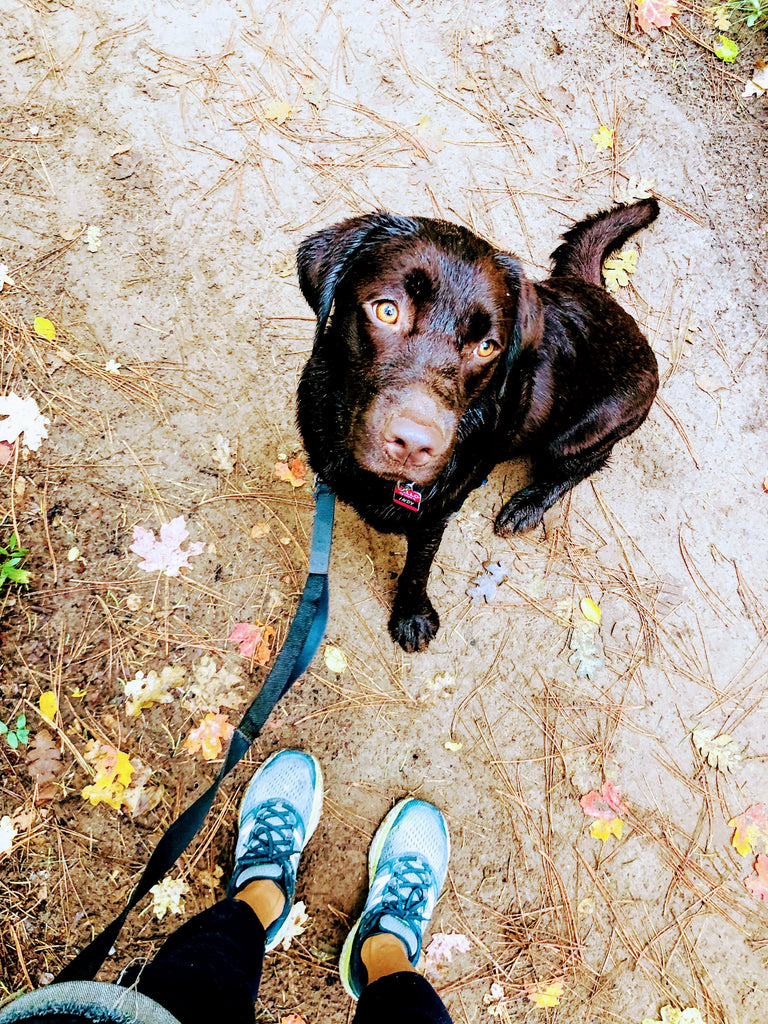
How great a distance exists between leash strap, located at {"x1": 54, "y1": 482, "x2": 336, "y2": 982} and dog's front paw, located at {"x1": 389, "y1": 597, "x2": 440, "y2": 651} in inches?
→ 24.1

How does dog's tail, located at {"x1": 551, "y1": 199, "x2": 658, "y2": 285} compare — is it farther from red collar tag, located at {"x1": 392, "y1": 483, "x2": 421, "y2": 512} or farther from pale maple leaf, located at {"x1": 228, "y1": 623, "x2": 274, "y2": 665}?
pale maple leaf, located at {"x1": 228, "y1": 623, "x2": 274, "y2": 665}

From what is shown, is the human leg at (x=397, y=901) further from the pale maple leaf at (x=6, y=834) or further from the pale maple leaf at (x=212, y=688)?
the pale maple leaf at (x=6, y=834)

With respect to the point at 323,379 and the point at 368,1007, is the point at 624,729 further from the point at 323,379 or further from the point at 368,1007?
the point at 323,379

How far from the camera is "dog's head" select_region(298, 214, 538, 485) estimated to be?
70.3 inches

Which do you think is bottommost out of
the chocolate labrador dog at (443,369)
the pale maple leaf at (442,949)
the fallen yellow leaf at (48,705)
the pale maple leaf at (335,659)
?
the fallen yellow leaf at (48,705)

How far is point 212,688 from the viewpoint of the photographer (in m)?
2.69

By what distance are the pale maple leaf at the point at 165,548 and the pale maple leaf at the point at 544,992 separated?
7.71 ft

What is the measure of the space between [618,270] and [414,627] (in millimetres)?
2485

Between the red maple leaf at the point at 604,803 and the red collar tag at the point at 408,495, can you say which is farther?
the red maple leaf at the point at 604,803

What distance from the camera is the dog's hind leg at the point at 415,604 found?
98.8 inches

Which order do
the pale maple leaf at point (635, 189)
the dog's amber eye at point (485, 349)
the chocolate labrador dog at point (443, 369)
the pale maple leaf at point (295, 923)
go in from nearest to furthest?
the chocolate labrador dog at point (443, 369) < the dog's amber eye at point (485, 349) < the pale maple leaf at point (295, 923) < the pale maple leaf at point (635, 189)

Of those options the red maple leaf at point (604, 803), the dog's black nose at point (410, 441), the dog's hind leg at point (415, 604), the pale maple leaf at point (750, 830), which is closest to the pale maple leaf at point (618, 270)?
the dog's hind leg at point (415, 604)

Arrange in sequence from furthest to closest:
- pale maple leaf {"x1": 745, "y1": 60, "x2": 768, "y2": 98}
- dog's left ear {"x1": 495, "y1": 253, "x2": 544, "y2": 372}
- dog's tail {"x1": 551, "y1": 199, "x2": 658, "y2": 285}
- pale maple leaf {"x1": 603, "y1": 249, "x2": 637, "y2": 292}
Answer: pale maple leaf {"x1": 745, "y1": 60, "x2": 768, "y2": 98} → pale maple leaf {"x1": 603, "y1": 249, "x2": 637, "y2": 292} → dog's tail {"x1": 551, "y1": 199, "x2": 658, "y2": 285} → dog's left ear {"x1": 495, "y1": 253, "x2": 544, "y2": 372}

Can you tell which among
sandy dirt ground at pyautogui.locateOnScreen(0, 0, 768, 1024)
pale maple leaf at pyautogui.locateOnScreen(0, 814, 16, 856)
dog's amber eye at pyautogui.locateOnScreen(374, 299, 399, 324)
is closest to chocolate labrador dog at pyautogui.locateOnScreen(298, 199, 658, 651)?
dog's amber eye at pyautogui.locateOnScreen(374, 299, 399, 324)
